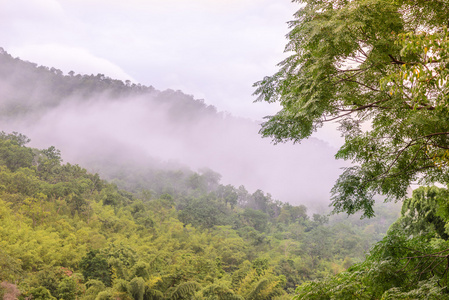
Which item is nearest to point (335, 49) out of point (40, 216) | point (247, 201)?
point (40, 216)

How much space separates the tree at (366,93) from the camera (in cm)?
249

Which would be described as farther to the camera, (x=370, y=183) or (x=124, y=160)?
(x=124, y=160)

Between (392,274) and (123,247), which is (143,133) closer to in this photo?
(123,247)

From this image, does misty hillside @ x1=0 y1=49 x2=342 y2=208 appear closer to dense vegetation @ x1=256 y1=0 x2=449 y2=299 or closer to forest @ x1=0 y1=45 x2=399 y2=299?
forest @ x1=0 y1=45 x2=399 y2=299

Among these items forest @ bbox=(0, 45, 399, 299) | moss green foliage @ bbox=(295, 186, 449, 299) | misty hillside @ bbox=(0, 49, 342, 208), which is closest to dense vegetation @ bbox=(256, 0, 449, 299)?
moss green foliage @ bbox=(295, 186, 449, 299)

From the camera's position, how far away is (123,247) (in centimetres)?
1337

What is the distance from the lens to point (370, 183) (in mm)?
3482

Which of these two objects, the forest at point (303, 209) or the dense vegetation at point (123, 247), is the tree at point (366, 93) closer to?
the forest at point (303, 209)

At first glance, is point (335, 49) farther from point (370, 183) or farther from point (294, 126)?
point (370, 183)

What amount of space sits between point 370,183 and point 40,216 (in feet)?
53.5

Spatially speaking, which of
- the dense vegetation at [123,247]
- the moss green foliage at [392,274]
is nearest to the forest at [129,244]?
the dense vegetation at [123,247]

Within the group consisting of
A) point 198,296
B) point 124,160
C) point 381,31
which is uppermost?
point 381,31

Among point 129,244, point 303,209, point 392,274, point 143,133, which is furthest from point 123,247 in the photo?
point 143,133

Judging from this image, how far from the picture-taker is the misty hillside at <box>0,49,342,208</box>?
50.4 m
